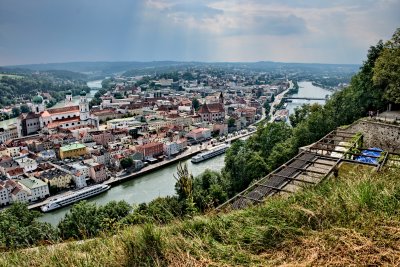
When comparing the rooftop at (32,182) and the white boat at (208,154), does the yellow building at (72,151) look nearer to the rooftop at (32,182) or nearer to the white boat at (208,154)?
the rooftop at (32,182)

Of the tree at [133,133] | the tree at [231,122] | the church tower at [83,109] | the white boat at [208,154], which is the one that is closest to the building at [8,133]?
the church tower at [83,109]

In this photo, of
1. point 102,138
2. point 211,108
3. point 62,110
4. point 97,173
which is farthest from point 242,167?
point 62,110

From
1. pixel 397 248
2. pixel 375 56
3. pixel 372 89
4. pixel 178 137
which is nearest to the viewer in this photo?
pixel 397 248

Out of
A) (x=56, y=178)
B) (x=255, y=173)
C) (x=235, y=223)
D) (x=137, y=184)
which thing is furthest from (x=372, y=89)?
(x=56, y=178)

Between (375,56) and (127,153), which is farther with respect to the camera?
(127,153)

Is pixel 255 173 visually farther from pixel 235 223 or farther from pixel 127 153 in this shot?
pixel 127 153

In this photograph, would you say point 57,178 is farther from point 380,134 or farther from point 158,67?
point 158,67
